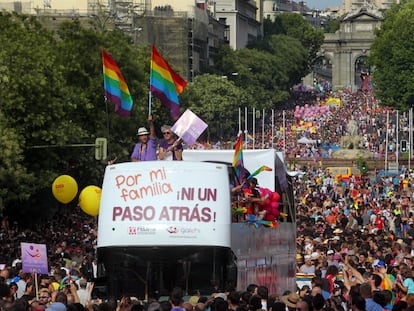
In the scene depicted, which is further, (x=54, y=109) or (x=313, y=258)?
(x=54, y=109)

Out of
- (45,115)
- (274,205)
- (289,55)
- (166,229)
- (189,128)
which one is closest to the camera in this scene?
(166,229)

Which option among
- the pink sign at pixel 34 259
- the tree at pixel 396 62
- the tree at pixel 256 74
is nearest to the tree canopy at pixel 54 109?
the pink sign at pixel 34 259

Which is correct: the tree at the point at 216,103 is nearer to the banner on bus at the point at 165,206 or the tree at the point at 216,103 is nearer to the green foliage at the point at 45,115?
A: the green foliage at the point at 45,115

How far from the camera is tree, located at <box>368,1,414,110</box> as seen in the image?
13638cm

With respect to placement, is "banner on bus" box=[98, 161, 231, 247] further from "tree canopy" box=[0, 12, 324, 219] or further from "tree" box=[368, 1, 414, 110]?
"tree" box=[368, 1, 414, 110]

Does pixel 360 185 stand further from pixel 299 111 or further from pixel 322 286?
pixel 299 111

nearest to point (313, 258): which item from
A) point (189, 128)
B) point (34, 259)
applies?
point (189, 128)

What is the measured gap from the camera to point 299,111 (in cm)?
15250

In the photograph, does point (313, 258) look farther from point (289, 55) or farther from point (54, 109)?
point (289, 55)

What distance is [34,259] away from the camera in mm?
27203

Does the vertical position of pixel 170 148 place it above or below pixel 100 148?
above

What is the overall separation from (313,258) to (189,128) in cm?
748

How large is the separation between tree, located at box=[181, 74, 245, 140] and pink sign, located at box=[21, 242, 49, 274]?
9902 cm

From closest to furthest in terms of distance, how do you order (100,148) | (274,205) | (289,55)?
1. (274,205)
2. (100,148)
3. (289,55)
